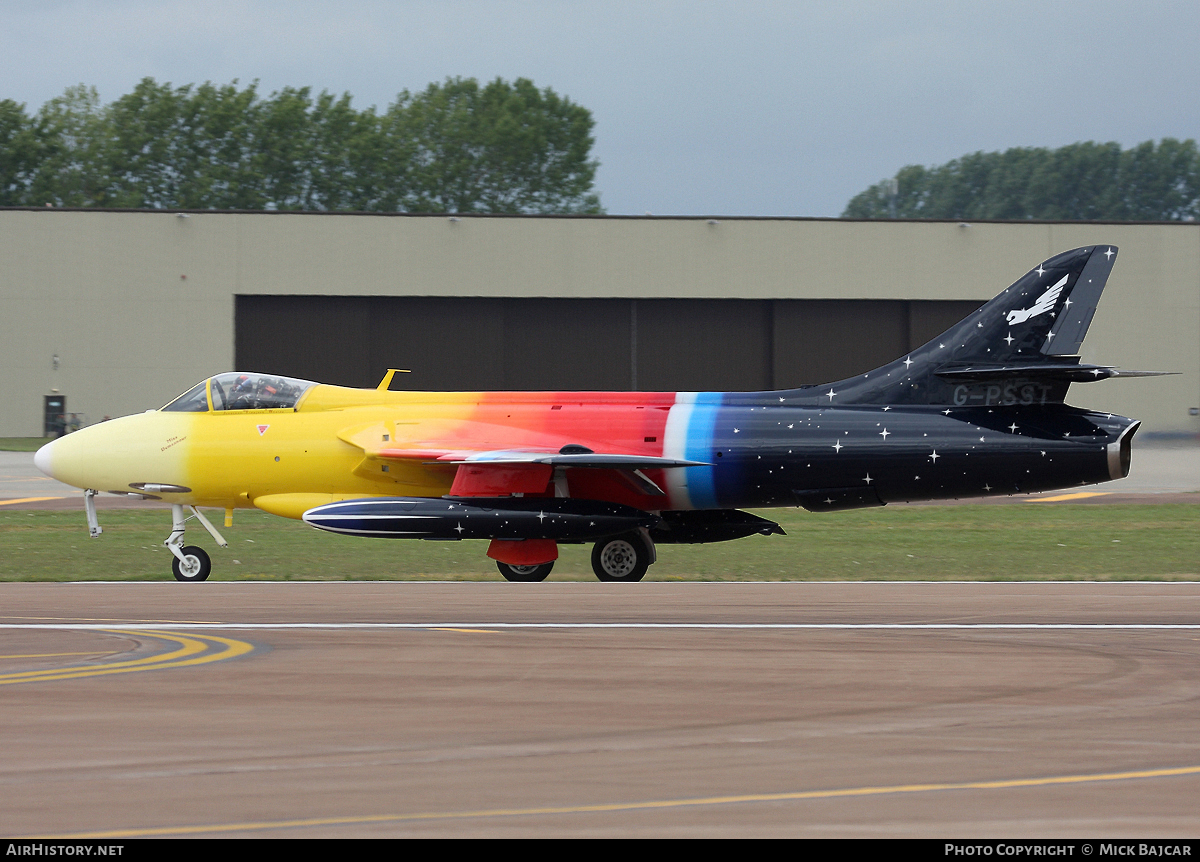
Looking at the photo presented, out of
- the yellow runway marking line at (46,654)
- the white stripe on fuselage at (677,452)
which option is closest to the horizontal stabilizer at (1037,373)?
the white stripe on fuselage at (677,452)

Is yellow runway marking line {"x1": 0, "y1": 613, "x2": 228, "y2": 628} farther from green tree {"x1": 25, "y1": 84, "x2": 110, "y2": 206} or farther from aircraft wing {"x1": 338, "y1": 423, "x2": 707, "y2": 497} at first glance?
green tree {"x1": 25, "y1": 84, "x2": 110, "y2": 206}

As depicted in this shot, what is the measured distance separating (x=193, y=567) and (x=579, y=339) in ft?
110

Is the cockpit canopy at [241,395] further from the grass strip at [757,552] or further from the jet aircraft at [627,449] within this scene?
the grass strip at [757,552]

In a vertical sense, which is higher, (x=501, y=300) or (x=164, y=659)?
(x=501, y=300)

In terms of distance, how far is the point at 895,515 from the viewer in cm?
2548

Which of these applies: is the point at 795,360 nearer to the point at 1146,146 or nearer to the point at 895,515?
the point at 895,515

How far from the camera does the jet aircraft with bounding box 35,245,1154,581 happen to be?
52.6 feet

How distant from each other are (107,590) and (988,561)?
11374 mm

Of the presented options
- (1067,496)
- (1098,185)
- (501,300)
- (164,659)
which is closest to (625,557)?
(164,659)

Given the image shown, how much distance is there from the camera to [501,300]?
48.8 m

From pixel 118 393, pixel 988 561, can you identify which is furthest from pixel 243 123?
pixel 988 561

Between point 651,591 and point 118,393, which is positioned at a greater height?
point 118,393

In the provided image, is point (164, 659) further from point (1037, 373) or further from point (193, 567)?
point (1037, 373)

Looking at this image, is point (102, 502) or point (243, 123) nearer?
point (102, 502)
